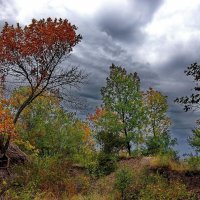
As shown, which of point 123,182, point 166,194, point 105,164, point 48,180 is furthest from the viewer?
point 105,164

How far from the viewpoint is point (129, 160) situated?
31953mm

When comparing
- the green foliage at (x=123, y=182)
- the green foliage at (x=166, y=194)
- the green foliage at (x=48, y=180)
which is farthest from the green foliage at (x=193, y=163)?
the green foliage at (x=48, y=180)

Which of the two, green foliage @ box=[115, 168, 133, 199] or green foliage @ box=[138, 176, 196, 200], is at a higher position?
green foliage @ box=[115, 168, 133, 199]

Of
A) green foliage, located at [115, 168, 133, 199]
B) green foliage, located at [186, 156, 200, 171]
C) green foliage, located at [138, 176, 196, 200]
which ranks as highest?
green foliage, located at [186, 156, 200, 171]

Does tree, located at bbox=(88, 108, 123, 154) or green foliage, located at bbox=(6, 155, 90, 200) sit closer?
green foliage, located at bbox=(6, 155, 90, 200)

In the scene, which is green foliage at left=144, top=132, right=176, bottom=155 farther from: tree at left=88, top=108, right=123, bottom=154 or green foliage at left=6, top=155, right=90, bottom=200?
green foliage at left=6, top=155, right=90, bottom=200

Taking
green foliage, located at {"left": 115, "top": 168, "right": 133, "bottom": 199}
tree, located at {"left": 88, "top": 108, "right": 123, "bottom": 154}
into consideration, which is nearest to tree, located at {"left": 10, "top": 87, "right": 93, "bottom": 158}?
tree, located at {"left": 88, "top": 108, "right": 123, "bottom": 154}

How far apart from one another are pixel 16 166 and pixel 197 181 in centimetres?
1188

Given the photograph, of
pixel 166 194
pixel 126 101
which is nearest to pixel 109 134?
pixel 126 101

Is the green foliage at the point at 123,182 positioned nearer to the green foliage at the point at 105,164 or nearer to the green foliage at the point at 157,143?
the green foliage at the point at 105,164

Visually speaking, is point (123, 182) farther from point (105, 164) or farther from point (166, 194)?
point (105, 164)

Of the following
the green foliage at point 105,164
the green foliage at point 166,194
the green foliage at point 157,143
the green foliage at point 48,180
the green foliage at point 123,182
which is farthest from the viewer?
the green foliage at point 157,143

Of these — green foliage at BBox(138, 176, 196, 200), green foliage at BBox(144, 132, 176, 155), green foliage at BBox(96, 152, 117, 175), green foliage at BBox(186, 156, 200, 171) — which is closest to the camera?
green foliage at BBox(138, 176, 196, 200)

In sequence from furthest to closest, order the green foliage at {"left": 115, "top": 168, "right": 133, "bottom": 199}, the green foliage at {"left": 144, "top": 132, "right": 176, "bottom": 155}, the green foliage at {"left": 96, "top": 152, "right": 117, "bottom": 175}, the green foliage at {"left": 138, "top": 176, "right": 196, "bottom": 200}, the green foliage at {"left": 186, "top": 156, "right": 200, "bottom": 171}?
the green foliage at {"left": 144, "top": 132, "right": 176, "bottom": 155}
the green foliage at {"left": 96, "top": 152, "right": 117, "bottom": 175}
the green foliage at {"left": 186, "top": 156, "right": 200, "bottom": 171}
the green foliage at {"left": 115, "top": 168, "right": 133, "bottom": 199}
the green foliage at {"left": 138, "top": 176, "right": 196, "bottom": 200}
